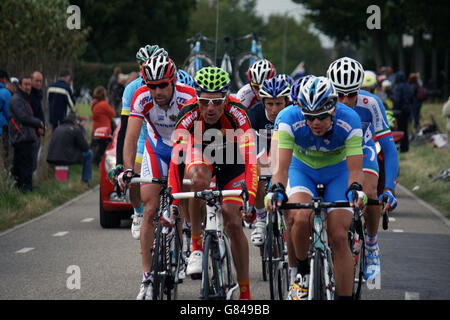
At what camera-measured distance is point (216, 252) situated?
6.51m

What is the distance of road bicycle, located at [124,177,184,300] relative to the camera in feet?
22.0

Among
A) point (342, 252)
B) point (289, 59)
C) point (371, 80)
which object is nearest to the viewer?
point (342, 252)

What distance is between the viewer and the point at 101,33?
209 feet

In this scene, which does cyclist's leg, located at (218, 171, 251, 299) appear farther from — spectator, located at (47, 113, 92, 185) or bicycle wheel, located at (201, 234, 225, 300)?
spectator, located at (47, 113, 92, 185)

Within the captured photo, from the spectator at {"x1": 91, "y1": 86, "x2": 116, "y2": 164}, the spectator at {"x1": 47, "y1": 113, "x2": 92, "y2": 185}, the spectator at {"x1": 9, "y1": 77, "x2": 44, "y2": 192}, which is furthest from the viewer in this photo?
the spectator at {"x1": 91, "y1": 86, "x2": 116, "y2": 164}

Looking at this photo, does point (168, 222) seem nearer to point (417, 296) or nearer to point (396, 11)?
point (417, 296)

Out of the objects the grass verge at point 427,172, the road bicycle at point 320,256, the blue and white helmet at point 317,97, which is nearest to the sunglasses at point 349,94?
the blue and white helmet at point 317,97

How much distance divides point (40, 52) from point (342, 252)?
13.7 m

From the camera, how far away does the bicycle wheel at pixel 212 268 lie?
632cm

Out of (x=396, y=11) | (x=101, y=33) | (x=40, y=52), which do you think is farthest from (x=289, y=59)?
(x=40, y=52)

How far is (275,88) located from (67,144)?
30.2 ft

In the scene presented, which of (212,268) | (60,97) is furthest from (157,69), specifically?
(60,97)

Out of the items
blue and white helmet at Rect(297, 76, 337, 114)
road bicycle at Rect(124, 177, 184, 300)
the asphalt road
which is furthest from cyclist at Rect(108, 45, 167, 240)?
blue and white helmet at Rect(297, 76, 337, 114)

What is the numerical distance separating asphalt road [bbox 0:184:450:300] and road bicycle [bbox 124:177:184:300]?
0.83m
